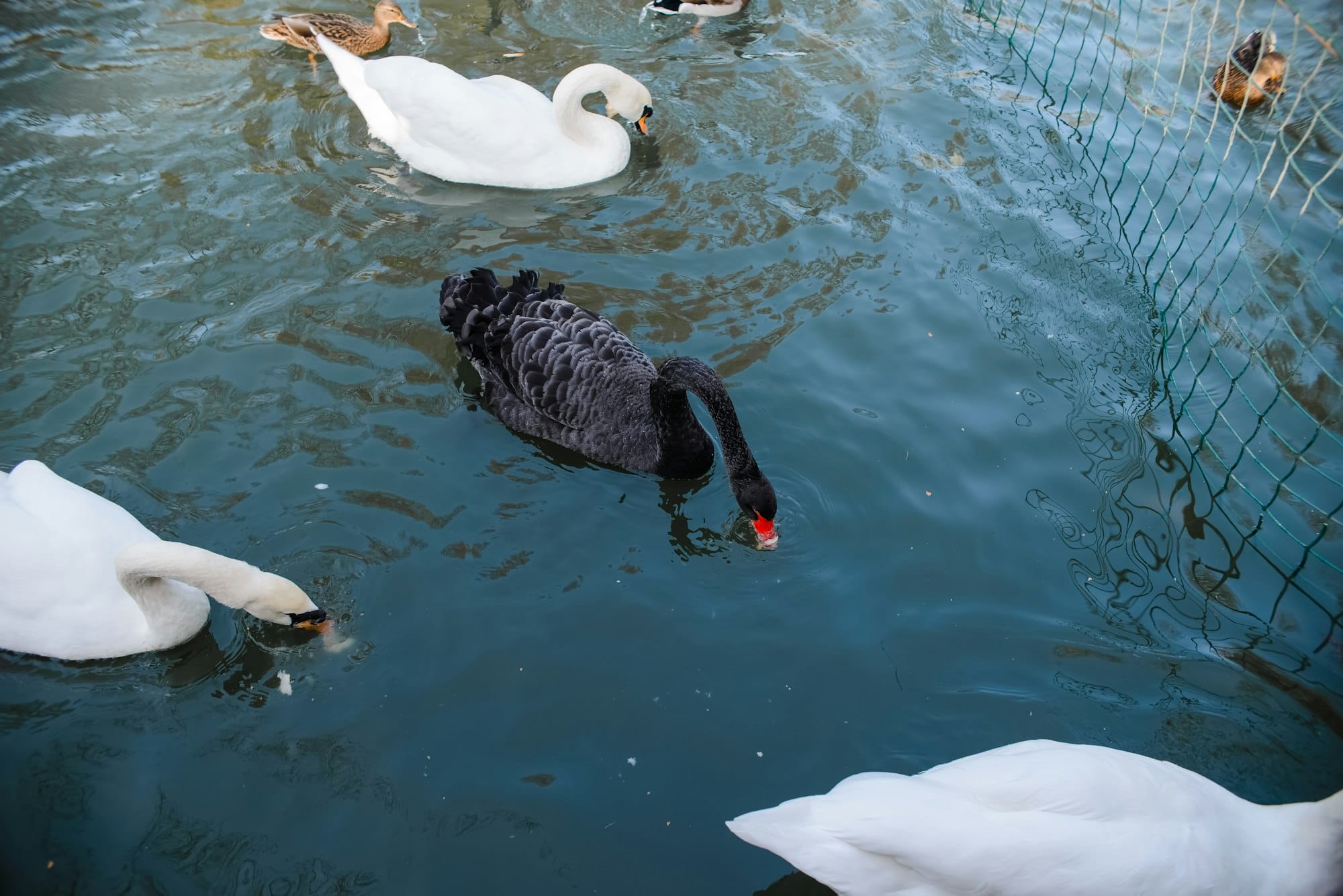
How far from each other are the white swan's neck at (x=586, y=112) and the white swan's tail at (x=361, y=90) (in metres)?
1.25

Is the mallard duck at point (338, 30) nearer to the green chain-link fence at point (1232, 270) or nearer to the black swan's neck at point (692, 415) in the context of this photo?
the black swan's neck at point (692, 415)

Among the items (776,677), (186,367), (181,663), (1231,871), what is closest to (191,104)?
(186,367)

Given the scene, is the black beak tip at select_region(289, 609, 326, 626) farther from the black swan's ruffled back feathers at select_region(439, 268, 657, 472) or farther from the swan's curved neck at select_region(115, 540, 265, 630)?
the black swan's ruffled back feathers at select_region(439, 268, 657, 472)

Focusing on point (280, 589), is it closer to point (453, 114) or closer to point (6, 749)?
point (6, 749)

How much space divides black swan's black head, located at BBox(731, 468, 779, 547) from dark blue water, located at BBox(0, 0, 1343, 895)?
20 centimetres

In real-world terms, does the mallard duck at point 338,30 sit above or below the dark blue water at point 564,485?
above

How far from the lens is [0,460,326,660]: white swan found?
3.66 m

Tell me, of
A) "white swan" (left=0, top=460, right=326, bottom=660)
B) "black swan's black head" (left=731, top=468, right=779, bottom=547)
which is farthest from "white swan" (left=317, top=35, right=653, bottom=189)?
"white swan" (left=0, top=460, right=326, bottom=660)

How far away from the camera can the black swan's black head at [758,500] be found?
4297 millimetres

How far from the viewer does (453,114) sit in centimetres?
644

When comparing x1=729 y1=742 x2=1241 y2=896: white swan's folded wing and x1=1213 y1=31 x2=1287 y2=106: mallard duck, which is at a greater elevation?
x1=1213 y1=31 x2=1287 y2=106: mallard duck

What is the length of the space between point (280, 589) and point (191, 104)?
5306 millimetres

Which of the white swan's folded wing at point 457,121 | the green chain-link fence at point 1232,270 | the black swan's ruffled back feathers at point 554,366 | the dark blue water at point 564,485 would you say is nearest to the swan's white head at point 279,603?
the dark blue water at point 564,485

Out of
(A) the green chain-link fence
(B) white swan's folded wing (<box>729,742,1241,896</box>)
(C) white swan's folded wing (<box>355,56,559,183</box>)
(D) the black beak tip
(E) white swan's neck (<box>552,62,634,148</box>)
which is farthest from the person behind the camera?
(E) white swan's neck (<box>552,62,634,148</box>)
